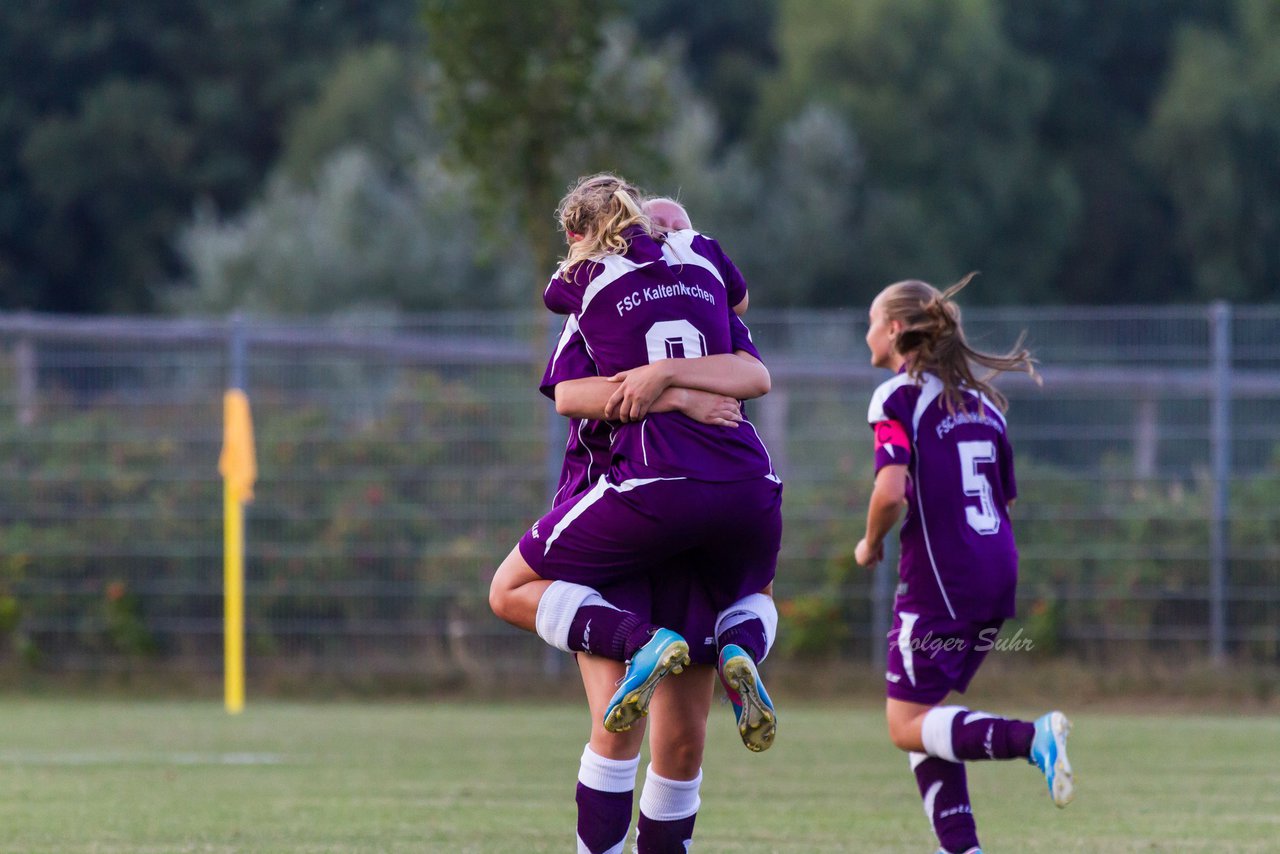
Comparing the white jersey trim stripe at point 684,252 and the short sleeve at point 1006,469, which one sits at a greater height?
the white jersey trim stripe at point 684,252

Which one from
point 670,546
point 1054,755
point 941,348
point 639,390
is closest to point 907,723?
point 1054,755

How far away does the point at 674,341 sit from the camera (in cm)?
464

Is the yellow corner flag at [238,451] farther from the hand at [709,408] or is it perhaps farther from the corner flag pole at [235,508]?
the hand at [709,408]

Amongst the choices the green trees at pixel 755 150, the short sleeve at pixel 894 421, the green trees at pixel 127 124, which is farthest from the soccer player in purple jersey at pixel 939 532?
the green trees at pixel 127 124

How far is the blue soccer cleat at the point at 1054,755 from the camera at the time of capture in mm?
4762

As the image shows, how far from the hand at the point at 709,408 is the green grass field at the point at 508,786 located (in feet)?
6.33

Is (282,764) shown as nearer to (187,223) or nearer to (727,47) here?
(187,223)

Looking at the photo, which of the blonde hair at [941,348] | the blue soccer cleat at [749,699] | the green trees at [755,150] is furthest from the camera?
the green trees at [755,150]

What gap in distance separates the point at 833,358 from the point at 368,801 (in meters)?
6.35

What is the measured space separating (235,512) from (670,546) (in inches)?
322

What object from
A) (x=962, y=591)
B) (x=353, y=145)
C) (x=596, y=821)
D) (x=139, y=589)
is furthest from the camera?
(x=353, y=145)

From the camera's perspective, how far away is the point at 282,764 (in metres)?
8.84

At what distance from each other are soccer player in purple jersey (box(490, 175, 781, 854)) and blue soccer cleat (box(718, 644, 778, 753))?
0.04ft

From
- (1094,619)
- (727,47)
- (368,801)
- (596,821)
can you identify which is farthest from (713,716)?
(727,47)
